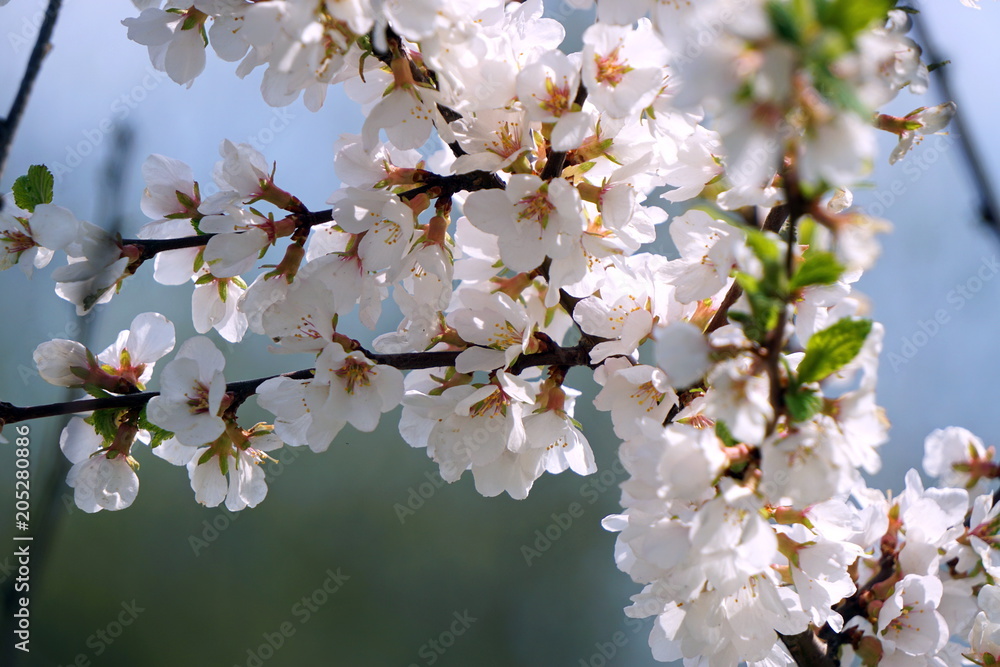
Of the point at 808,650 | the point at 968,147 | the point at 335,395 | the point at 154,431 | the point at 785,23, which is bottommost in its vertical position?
the point at 808,650

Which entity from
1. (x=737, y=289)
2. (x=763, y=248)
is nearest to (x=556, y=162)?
(x=737, y=289)

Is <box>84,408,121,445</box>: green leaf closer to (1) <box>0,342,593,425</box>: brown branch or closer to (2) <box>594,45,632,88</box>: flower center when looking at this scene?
(1) <box>0,342,593,425</box>: brown branch

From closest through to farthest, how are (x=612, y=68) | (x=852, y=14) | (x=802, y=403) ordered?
(x=852, y=14), (x=802, y=403), (x=612, y=68)

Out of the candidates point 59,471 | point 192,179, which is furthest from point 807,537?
point 59,471

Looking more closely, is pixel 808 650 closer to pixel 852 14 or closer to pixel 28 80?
pixel 852 14

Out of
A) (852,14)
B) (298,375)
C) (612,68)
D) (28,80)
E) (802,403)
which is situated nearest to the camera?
(852,14)

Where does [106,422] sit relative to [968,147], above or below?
below
